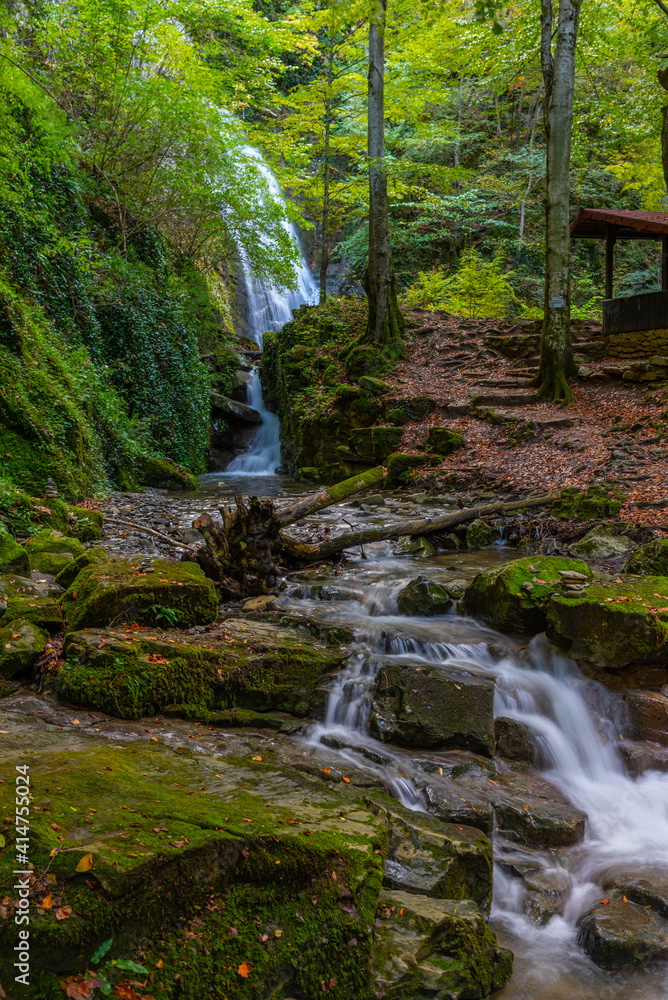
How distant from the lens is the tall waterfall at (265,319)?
17141mm

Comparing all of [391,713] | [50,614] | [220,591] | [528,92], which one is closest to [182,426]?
[220,591]

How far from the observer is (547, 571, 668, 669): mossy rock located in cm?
440

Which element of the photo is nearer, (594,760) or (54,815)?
(54,815)

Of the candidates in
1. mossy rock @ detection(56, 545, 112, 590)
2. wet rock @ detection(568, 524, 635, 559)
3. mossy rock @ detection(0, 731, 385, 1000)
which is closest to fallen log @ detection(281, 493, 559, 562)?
wet rock @ detection(568, 524, 635, 559)

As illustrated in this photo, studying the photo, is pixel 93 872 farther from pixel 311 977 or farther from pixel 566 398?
pixel 566 398

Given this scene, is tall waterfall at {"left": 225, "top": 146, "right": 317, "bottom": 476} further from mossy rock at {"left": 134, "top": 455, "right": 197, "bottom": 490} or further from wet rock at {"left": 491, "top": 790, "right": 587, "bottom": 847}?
wet rock at {"left": 491, "top": 790, "right": 587, "bottom": 847}

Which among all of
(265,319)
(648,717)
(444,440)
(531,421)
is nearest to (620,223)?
(531,421)

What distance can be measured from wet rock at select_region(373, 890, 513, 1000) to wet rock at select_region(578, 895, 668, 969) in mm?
512

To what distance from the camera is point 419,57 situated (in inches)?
639

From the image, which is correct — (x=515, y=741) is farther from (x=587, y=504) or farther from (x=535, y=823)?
(x=587, y=504)

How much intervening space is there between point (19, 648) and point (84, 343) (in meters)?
9.06

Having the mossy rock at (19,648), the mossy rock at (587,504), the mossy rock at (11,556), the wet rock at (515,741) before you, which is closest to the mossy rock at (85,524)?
the mossy rock at (11,556)

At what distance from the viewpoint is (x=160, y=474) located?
12.4 meters

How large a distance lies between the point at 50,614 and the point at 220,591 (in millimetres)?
1808
